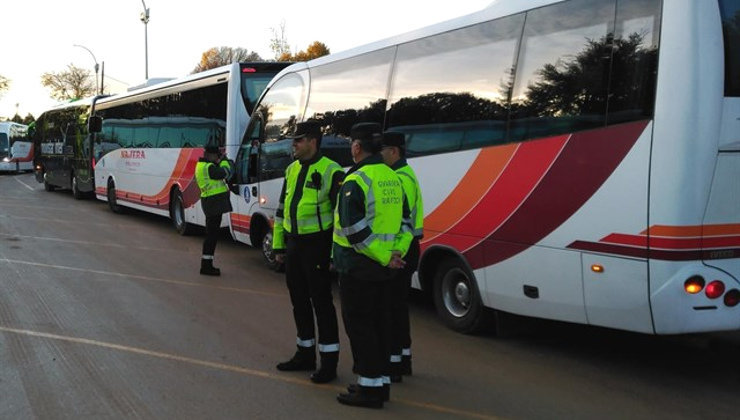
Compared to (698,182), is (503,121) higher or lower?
higher

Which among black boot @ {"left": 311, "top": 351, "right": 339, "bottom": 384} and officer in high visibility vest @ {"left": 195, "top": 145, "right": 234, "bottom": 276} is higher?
officer in high visibility vest @ {"left": 195, "top": 145, "right": 234, "bottom": 276}

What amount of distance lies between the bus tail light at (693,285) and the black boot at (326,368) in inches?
99.0

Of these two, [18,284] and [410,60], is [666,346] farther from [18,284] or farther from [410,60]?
[18,284]

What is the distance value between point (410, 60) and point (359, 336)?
3.55m

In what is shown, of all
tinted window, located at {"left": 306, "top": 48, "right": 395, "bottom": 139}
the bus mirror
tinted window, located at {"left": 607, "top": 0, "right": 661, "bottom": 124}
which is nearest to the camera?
tinted window, located at {"left": 607, "top": 0, "right": 661, "bottom": 124}

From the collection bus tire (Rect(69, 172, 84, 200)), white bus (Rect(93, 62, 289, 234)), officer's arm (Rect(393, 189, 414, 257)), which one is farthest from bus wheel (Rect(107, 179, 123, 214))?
officer's arm (Rect(393, 189, 414, 257))

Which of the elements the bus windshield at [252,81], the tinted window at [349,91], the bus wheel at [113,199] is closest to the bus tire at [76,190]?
the bus wheel at [113,199]

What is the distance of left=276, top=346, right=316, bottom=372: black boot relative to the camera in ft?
17.2

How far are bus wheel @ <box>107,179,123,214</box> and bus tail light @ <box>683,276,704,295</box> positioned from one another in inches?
640

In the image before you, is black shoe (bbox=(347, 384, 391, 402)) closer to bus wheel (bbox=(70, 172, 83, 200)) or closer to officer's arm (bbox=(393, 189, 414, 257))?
officer's arm (bbox=(393, 189, 414, 257))

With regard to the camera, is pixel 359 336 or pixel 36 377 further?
pixel 36 377

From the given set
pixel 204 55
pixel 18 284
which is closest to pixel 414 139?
pixel 18 284

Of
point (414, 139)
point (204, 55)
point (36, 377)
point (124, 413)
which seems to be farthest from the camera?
point (204, 55)

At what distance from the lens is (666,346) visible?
6.23 metres
